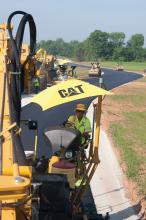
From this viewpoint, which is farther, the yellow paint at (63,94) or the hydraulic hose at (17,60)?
the yellow paint at (63,94)

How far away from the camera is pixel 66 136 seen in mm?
8695

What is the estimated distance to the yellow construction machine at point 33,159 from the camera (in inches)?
191

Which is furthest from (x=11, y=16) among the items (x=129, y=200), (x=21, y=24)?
(x=129, y=200)

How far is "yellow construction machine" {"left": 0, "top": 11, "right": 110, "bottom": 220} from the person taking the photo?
486 centimetres

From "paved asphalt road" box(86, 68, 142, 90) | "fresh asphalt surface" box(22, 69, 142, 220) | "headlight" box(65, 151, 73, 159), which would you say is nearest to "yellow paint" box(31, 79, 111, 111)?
"headlight" box(65, 151, 73, 159)

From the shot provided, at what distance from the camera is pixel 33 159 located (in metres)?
9.38

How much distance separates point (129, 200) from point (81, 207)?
3.09 m

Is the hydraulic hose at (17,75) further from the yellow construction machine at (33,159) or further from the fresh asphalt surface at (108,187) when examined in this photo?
the fresh asphalt surface at (108,187)

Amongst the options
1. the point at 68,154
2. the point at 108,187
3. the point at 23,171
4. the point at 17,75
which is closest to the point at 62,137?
the point at 68,154

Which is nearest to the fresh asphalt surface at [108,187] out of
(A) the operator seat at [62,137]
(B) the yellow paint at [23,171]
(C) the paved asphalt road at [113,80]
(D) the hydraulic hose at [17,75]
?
(A) the operator seat at [62,137]

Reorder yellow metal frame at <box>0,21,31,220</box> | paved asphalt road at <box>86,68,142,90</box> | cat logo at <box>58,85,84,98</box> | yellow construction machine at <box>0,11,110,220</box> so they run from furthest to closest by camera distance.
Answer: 1. paved asphalt road at <box>86,68,142,90</box>
2. cat logo at <box>58,85,84,98</box>
3. yellow construction machine at <box>0,11,110,220</box>
4. yellow metal frame at <box>0,21,31,220</box>

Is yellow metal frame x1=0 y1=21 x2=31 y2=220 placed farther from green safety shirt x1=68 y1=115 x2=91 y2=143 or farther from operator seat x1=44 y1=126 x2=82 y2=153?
green safety shirt x1=68 y1=115 x2=91 y2=143

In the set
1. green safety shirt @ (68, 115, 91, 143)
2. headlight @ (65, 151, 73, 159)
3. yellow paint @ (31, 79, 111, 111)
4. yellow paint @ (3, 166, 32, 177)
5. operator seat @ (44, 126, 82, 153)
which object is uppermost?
yellow paint @ (31, 79, 111, 111)

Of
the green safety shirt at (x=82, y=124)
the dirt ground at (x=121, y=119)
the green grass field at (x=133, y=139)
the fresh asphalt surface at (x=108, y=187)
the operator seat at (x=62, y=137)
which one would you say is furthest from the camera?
the green grass field at (x=133, y=139)
